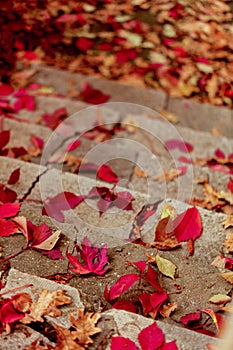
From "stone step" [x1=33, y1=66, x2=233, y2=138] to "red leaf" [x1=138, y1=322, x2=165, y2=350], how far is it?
2.29 meters

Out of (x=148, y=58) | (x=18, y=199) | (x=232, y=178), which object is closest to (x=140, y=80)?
(x=148, y=58)

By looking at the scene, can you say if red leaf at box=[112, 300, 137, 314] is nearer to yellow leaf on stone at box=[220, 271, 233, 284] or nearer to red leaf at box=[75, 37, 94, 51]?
yellow leaf on stone at box=[220, 271, 233, 284]

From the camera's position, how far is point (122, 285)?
1.96 metres

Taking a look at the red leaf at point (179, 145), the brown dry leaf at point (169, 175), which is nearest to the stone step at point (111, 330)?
the brown dry leaf at point (169, 175)

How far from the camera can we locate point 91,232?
219 cm

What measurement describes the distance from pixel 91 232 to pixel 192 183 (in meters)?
0.82

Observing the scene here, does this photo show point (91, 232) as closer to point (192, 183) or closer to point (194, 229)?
point (194, 229)

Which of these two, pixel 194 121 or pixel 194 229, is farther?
pixel 194 121

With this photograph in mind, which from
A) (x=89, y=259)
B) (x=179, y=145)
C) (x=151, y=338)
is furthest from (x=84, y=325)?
(x=179, y=145)

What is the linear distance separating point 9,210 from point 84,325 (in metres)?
0.66

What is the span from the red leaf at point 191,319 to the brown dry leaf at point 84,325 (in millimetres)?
340

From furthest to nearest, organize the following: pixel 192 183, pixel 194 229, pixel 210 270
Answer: pixel 192 183 < pixel 194 229 < pixel 210 270

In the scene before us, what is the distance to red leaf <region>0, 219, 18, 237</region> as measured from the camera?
6.88 feet

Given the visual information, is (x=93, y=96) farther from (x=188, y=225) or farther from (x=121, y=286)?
(x=121, y=286)
